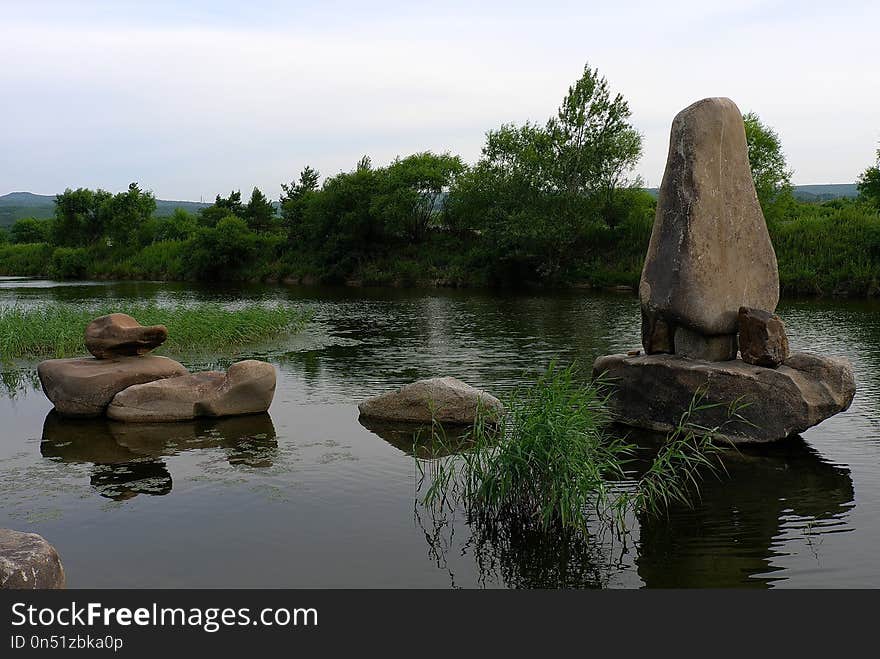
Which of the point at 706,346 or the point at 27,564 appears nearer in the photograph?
the point at 27,564

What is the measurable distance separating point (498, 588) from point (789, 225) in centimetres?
4702

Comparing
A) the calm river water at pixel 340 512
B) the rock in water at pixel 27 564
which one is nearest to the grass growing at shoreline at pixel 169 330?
the calm river water at pixel 340 512

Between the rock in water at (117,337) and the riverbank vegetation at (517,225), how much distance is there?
37683 millimetres

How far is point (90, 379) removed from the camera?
14766 mm

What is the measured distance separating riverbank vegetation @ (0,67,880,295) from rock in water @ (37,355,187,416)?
3802cm

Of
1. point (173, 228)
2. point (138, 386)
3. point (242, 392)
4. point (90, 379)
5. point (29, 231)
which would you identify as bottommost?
point (242, 392)

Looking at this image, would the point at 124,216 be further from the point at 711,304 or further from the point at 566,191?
the point at 711,304

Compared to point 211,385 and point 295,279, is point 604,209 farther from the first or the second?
point 211,385

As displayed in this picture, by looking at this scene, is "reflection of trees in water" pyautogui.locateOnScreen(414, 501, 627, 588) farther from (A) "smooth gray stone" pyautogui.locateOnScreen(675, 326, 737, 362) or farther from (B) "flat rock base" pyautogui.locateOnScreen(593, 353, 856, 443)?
(A) "smooth gray stone" pyautogui.locateOnScreen(675, 326, 737, 362)

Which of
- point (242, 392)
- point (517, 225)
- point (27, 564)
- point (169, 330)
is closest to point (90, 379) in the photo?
point (242, 392)

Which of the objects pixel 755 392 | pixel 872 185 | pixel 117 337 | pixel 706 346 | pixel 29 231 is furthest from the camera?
pixel 29 231

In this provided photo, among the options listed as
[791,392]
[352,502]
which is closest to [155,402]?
[352,502]

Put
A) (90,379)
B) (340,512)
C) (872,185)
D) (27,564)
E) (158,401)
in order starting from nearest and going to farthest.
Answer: (27,564) < (340,512) < (158,401) < (90,379) < (872,185)

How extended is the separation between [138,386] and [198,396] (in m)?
1.13
